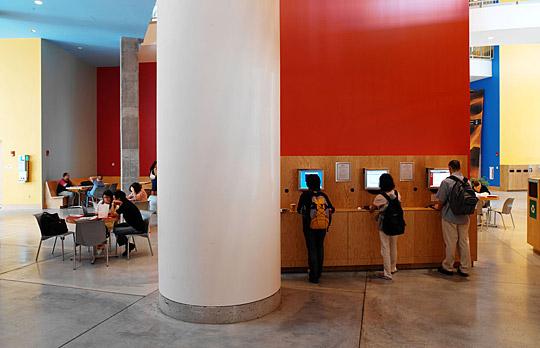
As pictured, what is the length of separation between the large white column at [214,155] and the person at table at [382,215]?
2124 millimetres

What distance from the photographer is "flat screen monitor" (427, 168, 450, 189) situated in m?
6.65

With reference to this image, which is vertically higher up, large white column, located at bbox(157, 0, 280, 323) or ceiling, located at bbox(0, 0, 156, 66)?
ceiling, located at bbox(0, 0, 156, 66)

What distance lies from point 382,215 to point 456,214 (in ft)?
3.43

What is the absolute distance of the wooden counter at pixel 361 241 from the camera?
6.41 metres

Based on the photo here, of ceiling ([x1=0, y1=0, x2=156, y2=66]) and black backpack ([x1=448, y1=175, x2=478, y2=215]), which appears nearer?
black backpack ([x1=448, y1=175, x2=478, y2=215])

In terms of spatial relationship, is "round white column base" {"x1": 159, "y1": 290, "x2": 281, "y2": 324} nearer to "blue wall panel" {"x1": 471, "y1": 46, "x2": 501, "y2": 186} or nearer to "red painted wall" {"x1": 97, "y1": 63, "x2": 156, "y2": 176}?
"red painted wall" {"x1": 97, "y1": 63, "x2": 156, "y2": 176}

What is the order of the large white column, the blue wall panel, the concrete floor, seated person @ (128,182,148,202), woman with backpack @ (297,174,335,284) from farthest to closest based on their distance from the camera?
the blue wall panel
seated person @ (128,182,148,202)
woman with backpack @ (297,174,335,284)
the large white column
the concrete floor

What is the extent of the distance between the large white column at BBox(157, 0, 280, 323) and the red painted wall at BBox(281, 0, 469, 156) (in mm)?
1959

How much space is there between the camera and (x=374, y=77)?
665cm

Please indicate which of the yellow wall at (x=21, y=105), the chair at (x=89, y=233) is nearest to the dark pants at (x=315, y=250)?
the chair at (x=89, y=233)

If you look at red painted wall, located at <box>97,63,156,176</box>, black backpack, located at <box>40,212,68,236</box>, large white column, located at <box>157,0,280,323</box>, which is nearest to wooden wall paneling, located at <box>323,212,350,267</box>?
large white column, located at <box>157,0,280,323</box>

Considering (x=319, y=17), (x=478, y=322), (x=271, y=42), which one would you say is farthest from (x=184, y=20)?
(x=478, y=322)

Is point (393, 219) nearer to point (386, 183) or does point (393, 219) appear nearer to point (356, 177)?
point (386, 183)

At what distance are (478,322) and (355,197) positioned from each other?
264 centimetres
